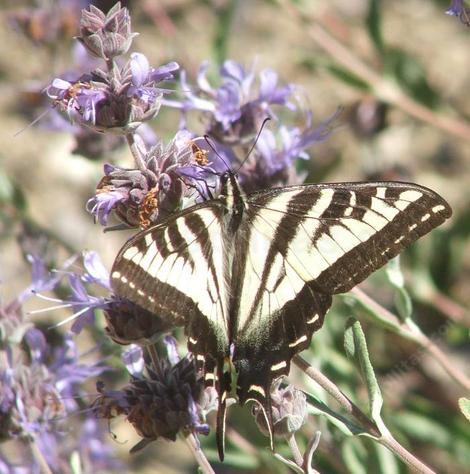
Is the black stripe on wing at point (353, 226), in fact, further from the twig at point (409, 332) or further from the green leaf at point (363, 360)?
the twig at point (409, 332)

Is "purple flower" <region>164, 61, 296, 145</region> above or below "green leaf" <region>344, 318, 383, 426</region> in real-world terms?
above

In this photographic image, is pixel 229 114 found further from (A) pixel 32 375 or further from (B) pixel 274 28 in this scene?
(B) pixel 274 28

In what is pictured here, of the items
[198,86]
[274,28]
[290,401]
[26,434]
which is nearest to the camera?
[290,401]

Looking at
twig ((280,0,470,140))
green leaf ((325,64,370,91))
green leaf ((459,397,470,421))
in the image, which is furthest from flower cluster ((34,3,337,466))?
twig ((280,0,470,140))

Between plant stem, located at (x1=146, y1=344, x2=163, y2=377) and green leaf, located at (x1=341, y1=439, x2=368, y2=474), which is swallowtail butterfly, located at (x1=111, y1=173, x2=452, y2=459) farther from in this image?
green leaf, located at (x1=341, y1=439, x2=368, y2=474)

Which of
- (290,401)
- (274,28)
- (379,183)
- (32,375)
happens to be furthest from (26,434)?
(274,28)

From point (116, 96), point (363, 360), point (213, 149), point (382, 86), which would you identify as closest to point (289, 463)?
point (363, 360)
